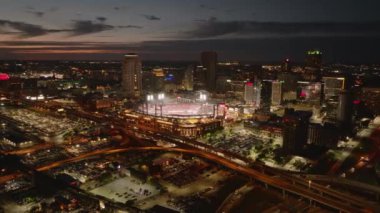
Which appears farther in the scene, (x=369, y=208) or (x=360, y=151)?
(x=360, y=151)

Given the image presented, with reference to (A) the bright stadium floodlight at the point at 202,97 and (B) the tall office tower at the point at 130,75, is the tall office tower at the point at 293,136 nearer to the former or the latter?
(A) the bright stadium floodlight at the point at 202,97

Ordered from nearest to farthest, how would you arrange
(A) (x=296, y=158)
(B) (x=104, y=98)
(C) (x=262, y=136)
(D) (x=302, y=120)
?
(A) (x=296, y=158), (D) (x=302, y=120), (C) (x=262, y=136), (B) (x=104, y=98)

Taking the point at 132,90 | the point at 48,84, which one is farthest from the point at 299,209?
the point at 48,84

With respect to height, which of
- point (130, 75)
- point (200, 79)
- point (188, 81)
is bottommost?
point (188, 81)

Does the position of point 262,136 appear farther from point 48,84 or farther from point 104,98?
point 48,84

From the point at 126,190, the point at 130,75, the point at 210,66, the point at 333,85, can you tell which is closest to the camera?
the point at 126,190

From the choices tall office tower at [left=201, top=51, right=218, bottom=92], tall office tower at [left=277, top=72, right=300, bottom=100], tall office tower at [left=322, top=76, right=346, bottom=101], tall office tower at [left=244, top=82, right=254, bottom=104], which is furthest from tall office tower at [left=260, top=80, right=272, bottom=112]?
tall office tower at [left=201, top=51, right=218, bottom=92]

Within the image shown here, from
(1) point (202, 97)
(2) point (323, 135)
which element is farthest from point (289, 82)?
(2) point (323, 135)

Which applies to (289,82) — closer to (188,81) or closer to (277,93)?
(277,93)
